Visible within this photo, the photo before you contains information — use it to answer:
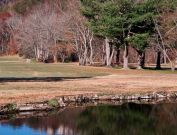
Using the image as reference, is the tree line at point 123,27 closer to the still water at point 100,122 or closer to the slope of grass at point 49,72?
the slope of grass at point 49,72

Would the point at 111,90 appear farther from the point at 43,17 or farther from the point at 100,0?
the point at 43,17

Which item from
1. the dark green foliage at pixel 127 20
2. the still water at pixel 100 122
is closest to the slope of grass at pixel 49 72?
the dark green foliage at pixel 127 20

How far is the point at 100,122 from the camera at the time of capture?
90.5 ft

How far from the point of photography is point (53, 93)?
114 ft

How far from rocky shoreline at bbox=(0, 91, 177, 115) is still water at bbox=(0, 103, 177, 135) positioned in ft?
3.70

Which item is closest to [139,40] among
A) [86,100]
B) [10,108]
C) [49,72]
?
[49,72]

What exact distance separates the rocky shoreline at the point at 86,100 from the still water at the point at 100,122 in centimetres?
113

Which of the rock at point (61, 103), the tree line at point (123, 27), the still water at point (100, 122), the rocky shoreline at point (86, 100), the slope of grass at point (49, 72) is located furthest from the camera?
the tree line at point (123, 27)

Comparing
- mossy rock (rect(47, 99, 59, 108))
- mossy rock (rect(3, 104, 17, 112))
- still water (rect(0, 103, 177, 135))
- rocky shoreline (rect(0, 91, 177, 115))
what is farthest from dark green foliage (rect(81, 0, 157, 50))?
mossy rock (rect(3, 104, 17, 112))

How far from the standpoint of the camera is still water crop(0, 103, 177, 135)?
Result: 24297 millimetres

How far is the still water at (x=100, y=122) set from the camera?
24.3m

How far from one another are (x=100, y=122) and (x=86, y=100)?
268 inches

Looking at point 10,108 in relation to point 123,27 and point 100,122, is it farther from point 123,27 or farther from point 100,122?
point 123,27

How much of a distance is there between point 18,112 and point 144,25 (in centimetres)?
5049
